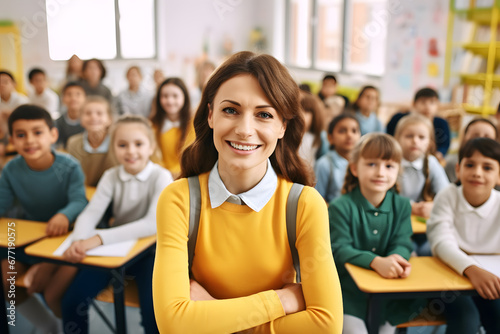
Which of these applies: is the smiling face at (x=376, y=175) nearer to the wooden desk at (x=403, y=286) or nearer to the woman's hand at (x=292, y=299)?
the wooden desk at (x=403, y=286)

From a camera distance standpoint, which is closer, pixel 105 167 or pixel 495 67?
pixel 105 167

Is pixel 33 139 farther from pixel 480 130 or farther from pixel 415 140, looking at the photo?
pixel 480 130

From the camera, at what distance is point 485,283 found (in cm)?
160

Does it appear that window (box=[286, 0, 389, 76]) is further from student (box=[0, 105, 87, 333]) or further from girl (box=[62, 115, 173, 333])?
student (box=[0, 105, 87, 333])

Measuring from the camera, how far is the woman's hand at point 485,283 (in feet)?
5.21

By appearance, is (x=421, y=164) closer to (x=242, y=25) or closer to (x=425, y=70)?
(x=425, y=70)

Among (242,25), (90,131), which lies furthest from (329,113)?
(242,25)

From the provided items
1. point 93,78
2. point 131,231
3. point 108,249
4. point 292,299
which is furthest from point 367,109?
point 93,78

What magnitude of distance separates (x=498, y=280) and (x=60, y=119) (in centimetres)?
372

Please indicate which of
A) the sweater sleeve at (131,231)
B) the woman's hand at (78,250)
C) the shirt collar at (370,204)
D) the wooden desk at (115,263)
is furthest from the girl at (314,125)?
the woman's hand at (78,250)

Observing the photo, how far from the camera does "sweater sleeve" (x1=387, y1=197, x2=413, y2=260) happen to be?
185 centimetres

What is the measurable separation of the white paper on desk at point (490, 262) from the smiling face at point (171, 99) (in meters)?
2.60

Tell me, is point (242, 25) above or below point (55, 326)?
above

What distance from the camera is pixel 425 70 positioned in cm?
633
